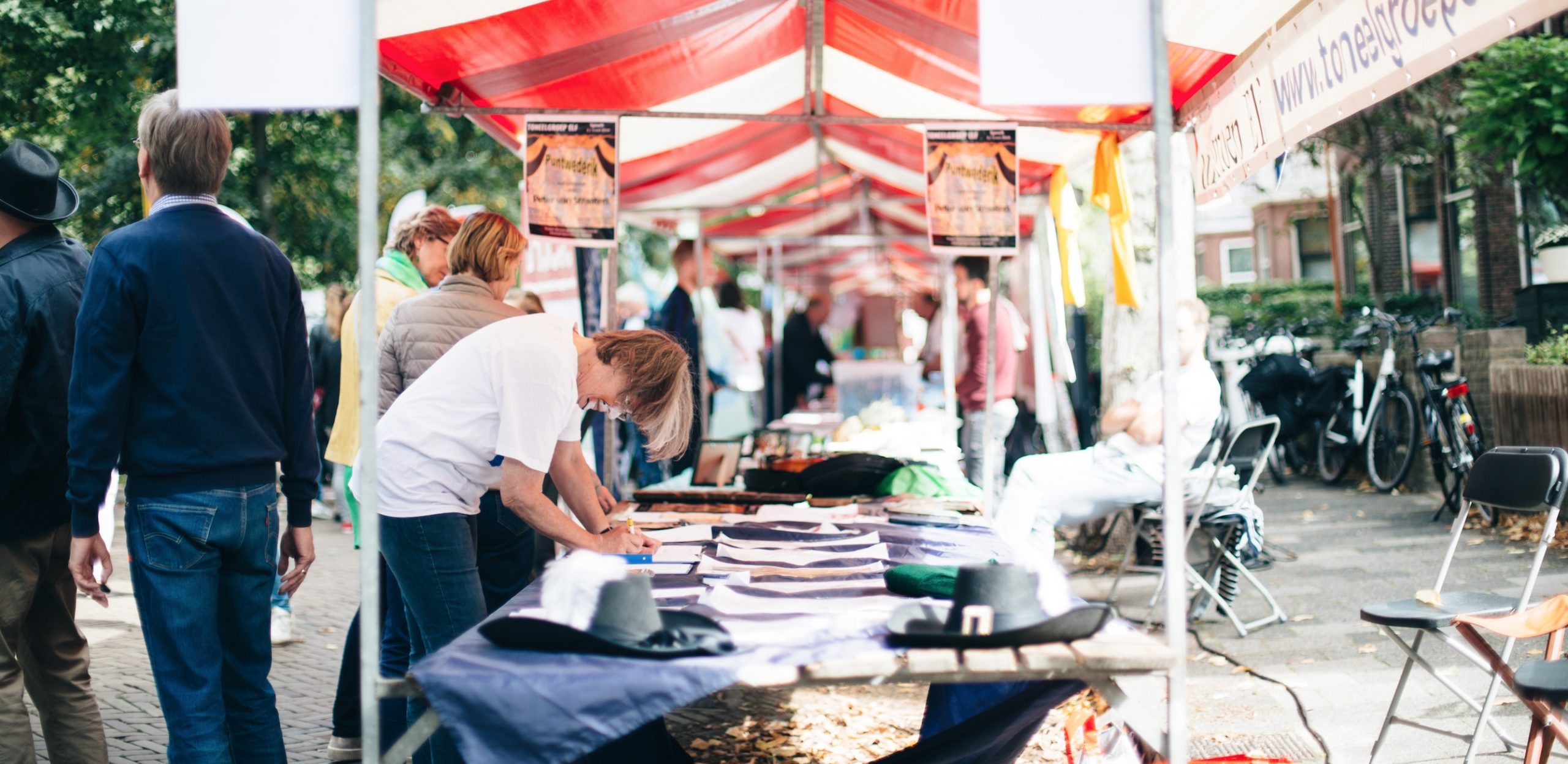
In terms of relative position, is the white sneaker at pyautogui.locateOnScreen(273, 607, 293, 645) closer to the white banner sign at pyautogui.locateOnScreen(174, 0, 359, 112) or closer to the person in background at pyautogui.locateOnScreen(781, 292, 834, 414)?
the white banner sign at pyautogui.locateOnScreen(174, 0, 359, 112)

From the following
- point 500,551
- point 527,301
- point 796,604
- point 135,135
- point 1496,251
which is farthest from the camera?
point 1496,251

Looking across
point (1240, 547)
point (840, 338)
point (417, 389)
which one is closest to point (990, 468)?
point (1240, 547)

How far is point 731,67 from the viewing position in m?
5.39

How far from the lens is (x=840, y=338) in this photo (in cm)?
1964

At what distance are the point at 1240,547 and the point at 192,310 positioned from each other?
4413 mm

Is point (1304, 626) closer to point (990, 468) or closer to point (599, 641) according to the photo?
point (990, 468)

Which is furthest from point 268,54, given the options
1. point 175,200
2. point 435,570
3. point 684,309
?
point 684,309

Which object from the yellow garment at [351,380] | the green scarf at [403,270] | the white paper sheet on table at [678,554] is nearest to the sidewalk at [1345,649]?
the white paper sheet on table at [678,554]

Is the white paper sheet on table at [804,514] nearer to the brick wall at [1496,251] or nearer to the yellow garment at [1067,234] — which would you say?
the yellow garment at [1067,234]

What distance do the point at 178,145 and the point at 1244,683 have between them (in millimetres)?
4097

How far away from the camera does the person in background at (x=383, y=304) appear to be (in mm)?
3783

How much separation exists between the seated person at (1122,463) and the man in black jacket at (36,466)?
357 cm

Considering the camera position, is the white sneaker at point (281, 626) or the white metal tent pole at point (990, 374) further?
the white metal tent pole at point (990, 374)

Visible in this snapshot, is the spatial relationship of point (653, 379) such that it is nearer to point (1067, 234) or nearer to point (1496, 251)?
point (1067, 234)
